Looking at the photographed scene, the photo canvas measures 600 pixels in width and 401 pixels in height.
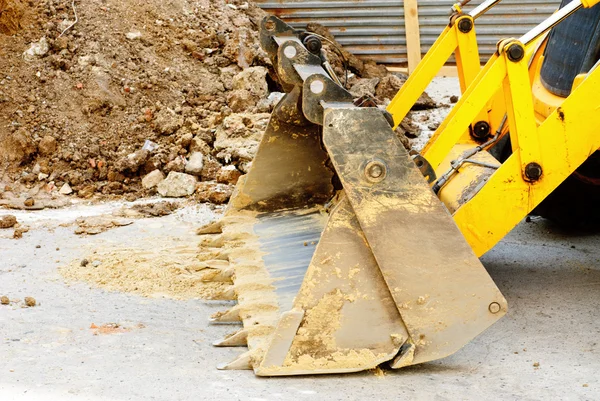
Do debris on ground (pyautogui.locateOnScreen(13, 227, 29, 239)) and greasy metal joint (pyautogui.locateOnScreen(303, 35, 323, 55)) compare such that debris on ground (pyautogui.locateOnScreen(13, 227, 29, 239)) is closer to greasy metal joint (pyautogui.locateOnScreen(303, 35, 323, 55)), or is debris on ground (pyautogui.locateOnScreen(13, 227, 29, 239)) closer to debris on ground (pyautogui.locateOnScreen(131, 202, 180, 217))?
debris on ground (pyautogui.locateOnScreen(131, 202, 180, 217))

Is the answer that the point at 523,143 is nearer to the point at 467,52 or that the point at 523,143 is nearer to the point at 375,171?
the point at 375,171

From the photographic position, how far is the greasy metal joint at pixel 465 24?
4.93 metres

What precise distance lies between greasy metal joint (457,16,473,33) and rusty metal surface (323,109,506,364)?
1.93m

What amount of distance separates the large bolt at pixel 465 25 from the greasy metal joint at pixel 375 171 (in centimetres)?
202

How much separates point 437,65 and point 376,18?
4.78 m

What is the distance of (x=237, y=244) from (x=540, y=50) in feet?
6.59

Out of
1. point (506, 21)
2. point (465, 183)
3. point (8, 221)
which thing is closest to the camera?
point (465, 183)

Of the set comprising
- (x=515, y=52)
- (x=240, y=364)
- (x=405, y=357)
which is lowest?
(x=240, y=364)

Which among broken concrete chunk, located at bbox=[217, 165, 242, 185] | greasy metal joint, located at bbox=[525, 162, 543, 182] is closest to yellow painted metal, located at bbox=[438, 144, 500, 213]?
greasy metal joint, located at bbox=[525, 162, 543, 182]

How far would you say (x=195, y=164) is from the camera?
6.64 m

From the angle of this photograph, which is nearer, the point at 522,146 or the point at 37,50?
the point at 522,146

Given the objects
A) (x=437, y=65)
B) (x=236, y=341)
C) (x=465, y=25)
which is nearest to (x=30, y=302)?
(x=236, y=341)

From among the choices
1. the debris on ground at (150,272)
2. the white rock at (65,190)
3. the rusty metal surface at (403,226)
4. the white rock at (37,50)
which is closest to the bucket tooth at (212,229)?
the debris on ground at (150,272)

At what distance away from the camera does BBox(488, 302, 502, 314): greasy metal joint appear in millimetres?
3281
